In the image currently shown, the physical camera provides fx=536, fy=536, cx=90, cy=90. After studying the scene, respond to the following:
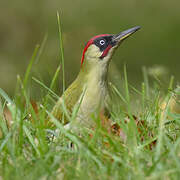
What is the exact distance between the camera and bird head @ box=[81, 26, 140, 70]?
403 cm

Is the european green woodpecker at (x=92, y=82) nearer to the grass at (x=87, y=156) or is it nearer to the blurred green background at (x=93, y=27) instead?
the grass at (x=87, y=156)

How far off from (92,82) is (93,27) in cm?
571

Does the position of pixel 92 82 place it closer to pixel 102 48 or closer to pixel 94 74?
pixel 94 74

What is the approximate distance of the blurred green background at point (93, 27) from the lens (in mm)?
8602

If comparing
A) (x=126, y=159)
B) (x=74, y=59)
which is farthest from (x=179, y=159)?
(x=74, y=59)

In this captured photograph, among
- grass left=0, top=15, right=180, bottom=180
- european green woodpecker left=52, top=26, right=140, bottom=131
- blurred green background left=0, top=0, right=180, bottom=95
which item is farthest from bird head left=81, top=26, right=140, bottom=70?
blurred green background left=0, top=0, right=180, bottom=95

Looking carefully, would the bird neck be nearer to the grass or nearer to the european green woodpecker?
the european green woodpecker

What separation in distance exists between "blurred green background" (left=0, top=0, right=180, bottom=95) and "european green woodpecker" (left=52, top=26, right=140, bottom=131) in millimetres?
3819

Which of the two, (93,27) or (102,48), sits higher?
(102,48)

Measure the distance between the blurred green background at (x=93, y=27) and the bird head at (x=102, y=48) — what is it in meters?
3.78

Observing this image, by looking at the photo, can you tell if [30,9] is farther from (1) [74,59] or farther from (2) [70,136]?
(2) [70,136]

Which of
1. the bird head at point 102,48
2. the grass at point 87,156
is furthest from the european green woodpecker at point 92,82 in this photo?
the grass at point 87,156

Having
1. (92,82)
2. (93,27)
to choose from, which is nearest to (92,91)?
(92,82)

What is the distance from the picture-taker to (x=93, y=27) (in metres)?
9.43
